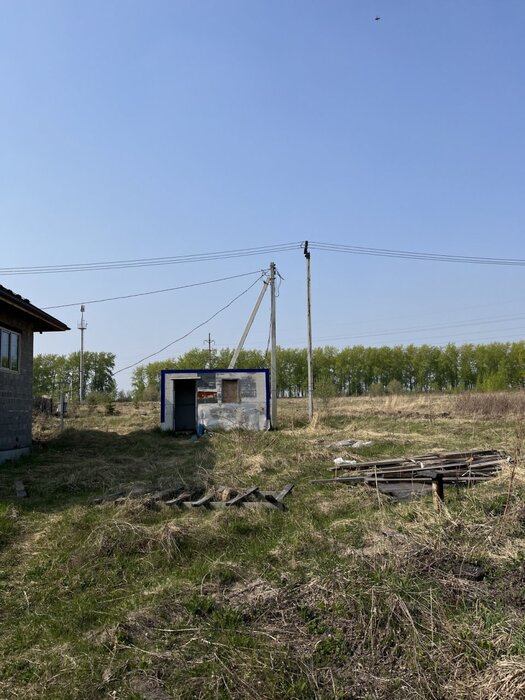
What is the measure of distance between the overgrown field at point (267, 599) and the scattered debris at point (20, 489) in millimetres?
316

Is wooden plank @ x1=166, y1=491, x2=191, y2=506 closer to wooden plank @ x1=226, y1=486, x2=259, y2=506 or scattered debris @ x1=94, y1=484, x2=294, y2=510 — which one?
scattered debris @ x1=94, y1=484, x2=294, y2=510

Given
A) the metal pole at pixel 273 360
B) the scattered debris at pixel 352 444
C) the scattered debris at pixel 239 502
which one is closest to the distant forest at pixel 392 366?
the metal pole at pixel 273 360

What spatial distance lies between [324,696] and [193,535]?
11.3 ft

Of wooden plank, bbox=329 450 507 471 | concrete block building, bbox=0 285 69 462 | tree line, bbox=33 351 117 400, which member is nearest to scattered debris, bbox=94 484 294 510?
wooden plank, bbox=329 450 507 471

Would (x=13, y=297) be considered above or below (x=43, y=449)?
above

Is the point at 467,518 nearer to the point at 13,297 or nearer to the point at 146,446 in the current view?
the point at 13,297

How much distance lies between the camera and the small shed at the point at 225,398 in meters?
21.2

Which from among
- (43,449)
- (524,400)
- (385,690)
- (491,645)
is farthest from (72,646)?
(524,400)

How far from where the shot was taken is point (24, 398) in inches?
571

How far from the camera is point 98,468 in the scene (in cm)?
1159

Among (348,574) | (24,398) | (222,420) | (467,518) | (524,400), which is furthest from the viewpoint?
(524,400)

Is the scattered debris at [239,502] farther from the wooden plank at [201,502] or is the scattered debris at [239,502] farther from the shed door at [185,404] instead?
the shed door at [185,404]

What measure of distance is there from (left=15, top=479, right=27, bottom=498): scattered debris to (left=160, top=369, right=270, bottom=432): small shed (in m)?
11.2

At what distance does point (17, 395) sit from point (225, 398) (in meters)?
8.85
